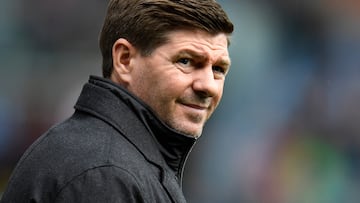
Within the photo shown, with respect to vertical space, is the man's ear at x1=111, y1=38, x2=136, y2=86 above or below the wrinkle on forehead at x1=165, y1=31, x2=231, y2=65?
below

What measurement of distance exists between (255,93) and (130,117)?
4.71 meters

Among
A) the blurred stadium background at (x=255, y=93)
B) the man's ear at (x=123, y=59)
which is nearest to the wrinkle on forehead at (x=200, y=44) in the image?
the man's ear at (x=123, y=59)

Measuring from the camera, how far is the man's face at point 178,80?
2.42 m

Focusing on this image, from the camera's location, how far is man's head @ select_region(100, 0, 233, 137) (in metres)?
2.41

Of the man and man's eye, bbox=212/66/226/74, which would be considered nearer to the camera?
the man

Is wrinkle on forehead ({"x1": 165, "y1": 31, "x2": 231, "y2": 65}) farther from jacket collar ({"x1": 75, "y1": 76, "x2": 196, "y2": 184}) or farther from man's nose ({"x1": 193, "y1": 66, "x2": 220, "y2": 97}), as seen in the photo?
jacket collar ({"x1": 75, "y1": 76, "x2": 196, "y2": 184})

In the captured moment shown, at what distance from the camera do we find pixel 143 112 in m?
2.38

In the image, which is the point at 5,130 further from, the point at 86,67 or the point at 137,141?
the point at 137,141

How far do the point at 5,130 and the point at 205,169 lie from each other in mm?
1721

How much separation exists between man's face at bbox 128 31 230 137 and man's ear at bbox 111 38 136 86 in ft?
0.06

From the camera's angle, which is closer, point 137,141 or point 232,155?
point 137,141

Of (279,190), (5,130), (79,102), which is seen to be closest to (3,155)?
(5,130)

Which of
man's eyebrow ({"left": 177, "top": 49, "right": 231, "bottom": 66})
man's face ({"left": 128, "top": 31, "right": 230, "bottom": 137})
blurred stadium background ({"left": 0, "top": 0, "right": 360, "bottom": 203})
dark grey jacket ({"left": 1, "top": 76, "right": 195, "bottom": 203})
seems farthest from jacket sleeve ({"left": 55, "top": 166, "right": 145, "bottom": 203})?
blurred stadium background ({"left": 0, "top": 0, "right": 360, "bottom": 203})

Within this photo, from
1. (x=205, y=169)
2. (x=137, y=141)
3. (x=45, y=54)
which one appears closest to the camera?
(x=137, y=141)
